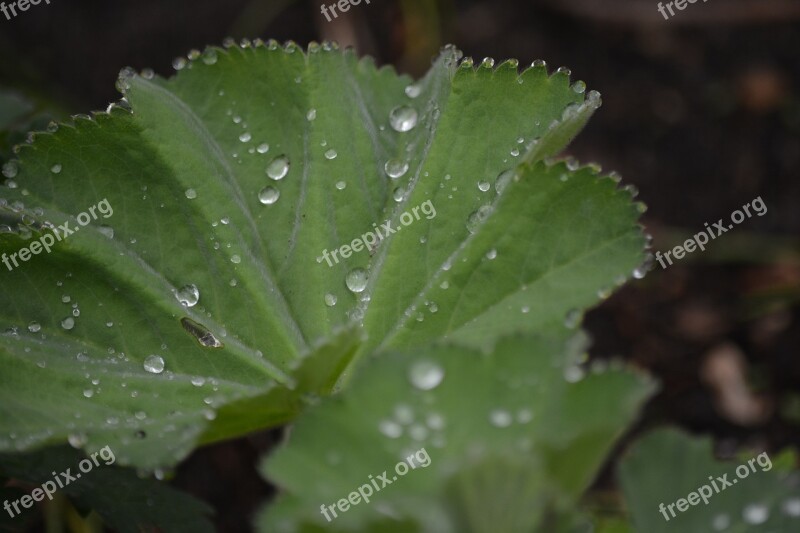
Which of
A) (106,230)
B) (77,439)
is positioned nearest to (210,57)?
(106,230)

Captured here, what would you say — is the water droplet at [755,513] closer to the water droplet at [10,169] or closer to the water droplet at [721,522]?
the water droplet at [721,522]

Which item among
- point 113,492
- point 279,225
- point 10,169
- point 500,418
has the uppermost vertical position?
point 10,169

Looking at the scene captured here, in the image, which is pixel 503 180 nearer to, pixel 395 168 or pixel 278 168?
→ pixel 395 168

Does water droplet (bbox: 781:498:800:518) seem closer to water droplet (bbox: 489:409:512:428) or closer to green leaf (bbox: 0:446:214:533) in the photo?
water droplet (bbox: 489:409:512:428)

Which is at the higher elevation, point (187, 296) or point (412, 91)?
point (412, 91)

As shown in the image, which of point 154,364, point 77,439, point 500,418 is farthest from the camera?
point 154,364

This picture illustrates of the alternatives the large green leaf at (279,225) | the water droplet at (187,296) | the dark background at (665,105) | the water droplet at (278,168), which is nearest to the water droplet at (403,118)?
the large green leaf at (279,225)

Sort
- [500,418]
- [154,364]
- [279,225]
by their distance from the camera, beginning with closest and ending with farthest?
[500,418]
[154,364]
[279,225]

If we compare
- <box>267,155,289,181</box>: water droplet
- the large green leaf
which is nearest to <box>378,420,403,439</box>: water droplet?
the large green leaf
